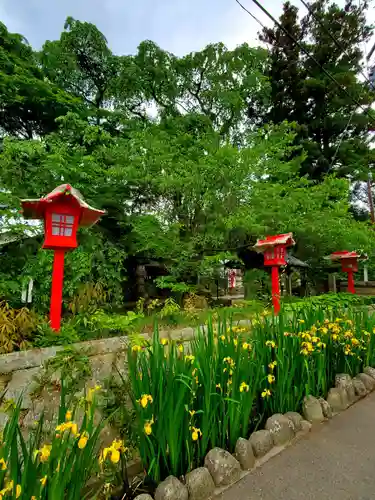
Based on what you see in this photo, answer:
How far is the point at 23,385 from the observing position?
2.33 metres

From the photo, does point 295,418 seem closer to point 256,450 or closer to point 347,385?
point 256,450

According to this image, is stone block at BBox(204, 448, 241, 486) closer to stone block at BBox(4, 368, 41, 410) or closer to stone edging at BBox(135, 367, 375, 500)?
stone edging at BBox(135, 367, 375, 500)

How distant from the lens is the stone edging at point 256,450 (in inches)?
58.2

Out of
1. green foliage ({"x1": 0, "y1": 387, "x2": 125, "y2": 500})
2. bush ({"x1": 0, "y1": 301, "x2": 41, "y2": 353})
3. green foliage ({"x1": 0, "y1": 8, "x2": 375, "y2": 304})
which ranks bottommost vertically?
green foliage ({"x1": 0, "y1": 387, "x2": 125, "y2": 500})

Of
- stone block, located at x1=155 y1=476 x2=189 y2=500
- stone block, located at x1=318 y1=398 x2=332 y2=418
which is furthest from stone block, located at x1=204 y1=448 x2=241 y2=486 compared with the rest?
stone block, located at x1=318 y1=398 x2=332 y2=418

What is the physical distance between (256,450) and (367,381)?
68.7 inches

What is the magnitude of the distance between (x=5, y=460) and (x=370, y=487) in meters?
1.85

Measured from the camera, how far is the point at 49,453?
1.06 metres

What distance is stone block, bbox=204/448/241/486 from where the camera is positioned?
1.58m

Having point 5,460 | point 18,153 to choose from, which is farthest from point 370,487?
point 18,153

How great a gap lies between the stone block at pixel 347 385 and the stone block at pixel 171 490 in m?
1.83

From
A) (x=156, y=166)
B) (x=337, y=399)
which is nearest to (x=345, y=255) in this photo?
(x=156, y=166)

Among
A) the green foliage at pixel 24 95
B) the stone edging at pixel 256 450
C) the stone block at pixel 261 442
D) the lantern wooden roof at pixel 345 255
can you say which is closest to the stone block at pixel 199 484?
the stone edging at pixel 256 450

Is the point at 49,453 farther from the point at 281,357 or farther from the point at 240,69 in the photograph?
the point at 240,69
